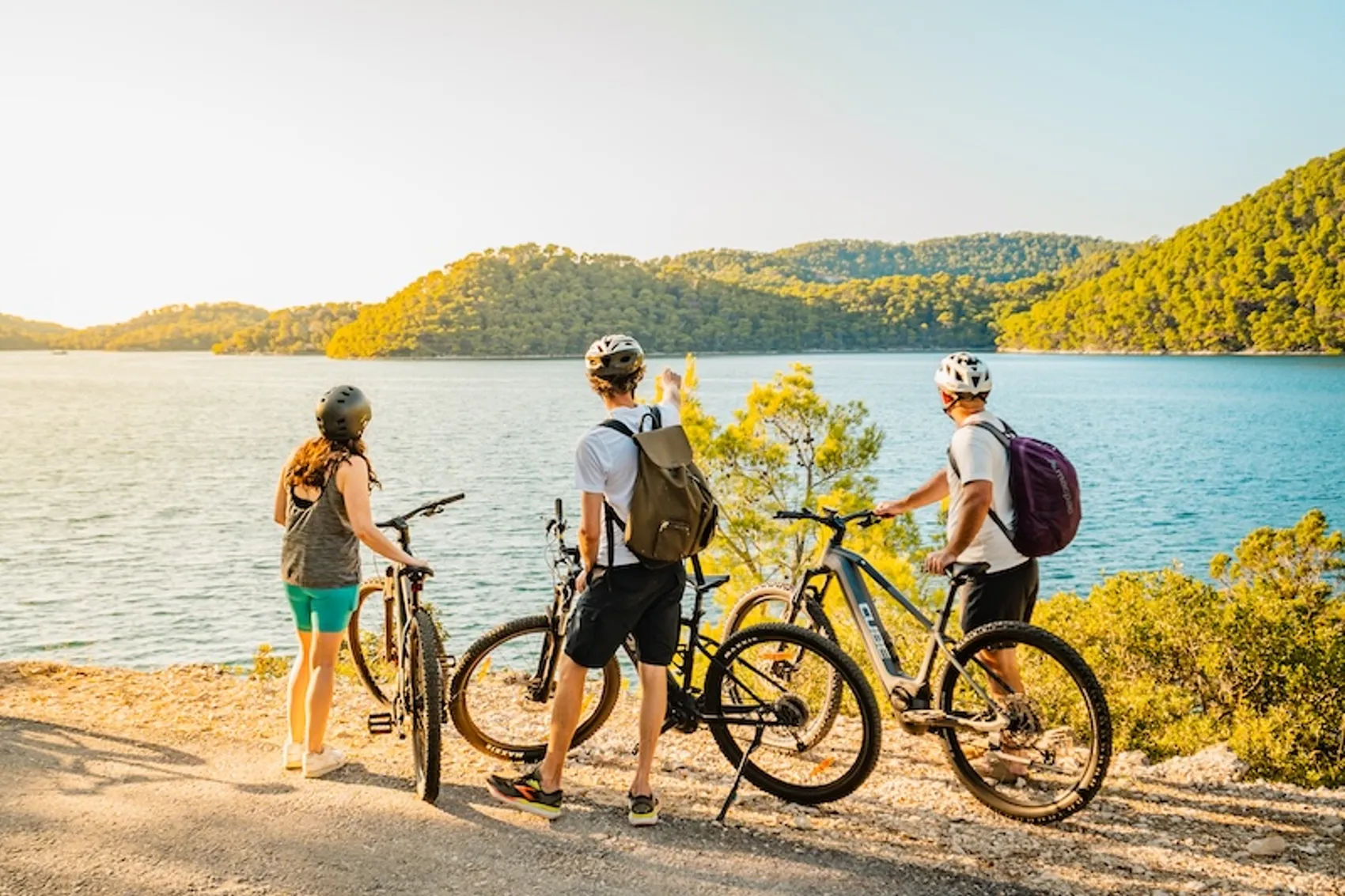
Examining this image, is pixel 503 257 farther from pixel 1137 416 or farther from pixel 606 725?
pixel 606 725

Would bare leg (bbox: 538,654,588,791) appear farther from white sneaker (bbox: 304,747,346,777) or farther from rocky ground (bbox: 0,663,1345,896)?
white sneaker (bbox: 304,747,346,777)

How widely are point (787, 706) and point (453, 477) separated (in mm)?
49634

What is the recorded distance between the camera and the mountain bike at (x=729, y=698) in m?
5.12

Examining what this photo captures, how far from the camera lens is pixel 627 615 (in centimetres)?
472

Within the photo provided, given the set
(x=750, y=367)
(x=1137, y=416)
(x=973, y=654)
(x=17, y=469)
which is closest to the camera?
(x=973, y=654)

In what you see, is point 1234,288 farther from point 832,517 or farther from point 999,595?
point 999,595

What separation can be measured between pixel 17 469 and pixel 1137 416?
74.0m

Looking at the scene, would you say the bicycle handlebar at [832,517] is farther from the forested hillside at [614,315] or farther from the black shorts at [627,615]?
the forested hillside at [614,315]

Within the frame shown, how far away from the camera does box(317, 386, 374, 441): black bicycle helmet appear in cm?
512

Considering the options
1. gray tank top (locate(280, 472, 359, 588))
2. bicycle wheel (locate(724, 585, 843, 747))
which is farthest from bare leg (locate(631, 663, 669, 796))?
gray tank top (locate(280, 472, 359, 588))

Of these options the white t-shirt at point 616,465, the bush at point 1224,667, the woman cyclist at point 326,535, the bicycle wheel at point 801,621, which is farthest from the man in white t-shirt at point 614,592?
the bush at point 1224,667

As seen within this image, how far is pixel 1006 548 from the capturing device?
203 inches

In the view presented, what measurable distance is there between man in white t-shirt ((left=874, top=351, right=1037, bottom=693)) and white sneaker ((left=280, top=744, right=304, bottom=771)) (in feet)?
11.3

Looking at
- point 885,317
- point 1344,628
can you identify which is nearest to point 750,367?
point 885,317
